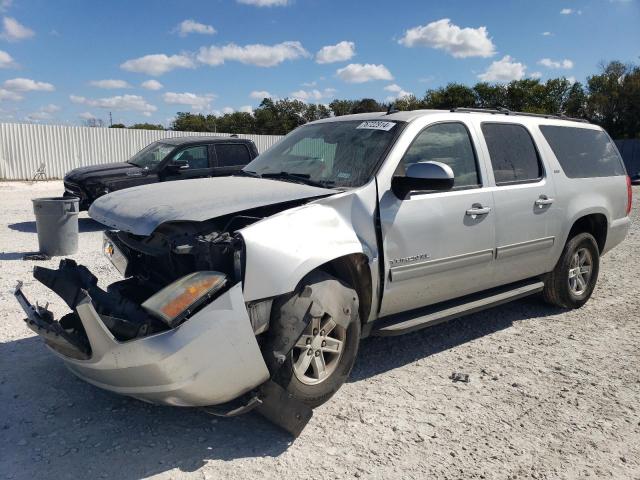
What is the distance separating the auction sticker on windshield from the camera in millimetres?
3852

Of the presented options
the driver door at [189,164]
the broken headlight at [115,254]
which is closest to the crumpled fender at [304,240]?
the broken headlight at [115,254]

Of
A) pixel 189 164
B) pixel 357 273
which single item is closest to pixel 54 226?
pixel 189 164

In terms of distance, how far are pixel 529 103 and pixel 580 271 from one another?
3878 centimetres

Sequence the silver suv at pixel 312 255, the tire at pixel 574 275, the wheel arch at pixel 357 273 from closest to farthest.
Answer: the silver suv at pixel 312 255, the wheel arch at pixel 357 273, the tire at pixel 574 275

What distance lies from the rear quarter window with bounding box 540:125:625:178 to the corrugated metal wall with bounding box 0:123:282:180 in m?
15.9

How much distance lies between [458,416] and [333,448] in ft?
2.89

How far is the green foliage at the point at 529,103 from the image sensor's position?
39.9 meters

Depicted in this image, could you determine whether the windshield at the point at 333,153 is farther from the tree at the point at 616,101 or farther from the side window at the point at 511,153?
the tree at the point at 616,101

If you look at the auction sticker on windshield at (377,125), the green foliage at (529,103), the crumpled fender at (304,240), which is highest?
the green foliage at (529,103)

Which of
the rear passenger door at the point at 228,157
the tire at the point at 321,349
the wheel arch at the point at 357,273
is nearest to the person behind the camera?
the tire at the point at 321,349

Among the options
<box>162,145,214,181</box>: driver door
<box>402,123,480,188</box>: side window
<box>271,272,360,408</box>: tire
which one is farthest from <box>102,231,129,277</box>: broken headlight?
<box>162,145,214,181</box>: driver door

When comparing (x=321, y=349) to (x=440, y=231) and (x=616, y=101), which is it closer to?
(x=440, y=231)

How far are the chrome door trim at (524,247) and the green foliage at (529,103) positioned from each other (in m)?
34.5

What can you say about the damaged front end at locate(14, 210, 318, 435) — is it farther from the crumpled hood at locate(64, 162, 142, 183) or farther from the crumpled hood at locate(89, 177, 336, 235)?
the crumpled hood at locate(64, 162, 142, 183)
